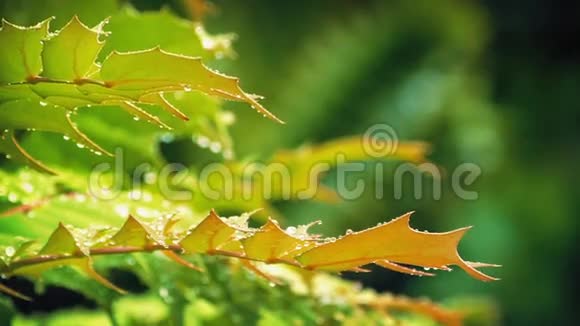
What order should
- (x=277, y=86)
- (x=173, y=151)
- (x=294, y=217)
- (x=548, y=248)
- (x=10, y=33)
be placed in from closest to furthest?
(x=10, y=33) < (x=173, y=151) < (x=294, y=217) < (x=277, y=86) < (x=548, y=248)

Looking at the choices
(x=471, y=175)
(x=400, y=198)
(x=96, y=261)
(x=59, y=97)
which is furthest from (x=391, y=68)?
(x=59, y=97)

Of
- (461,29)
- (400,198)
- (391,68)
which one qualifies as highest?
(461,29)

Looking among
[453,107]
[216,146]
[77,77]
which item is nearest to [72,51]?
[77,77]

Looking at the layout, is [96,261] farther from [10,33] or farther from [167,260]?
[10,33]

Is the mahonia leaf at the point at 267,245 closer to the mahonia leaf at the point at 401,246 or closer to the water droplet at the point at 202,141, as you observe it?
the mahonia leaf at the point at 401,246

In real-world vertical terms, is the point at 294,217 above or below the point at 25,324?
above

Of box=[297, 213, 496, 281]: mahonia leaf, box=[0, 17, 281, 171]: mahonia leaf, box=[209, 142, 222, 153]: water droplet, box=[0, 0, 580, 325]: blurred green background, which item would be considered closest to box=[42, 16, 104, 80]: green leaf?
box=[0, 17, 281, 171]: mahonia leaf
